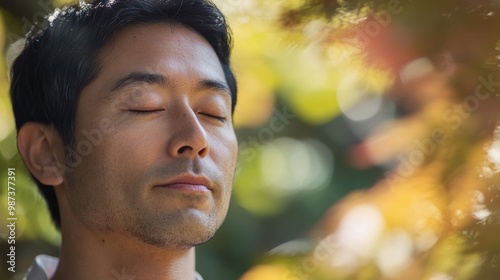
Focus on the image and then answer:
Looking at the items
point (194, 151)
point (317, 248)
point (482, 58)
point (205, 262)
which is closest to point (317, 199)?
point (317, 248)

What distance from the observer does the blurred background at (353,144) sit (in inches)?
49.6

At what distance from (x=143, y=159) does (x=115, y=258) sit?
15cm

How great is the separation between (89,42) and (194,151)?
22 centimetres

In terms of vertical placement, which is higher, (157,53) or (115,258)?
(157,53)

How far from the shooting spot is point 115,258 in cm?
104

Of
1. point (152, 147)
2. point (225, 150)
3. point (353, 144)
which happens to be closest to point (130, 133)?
point (152, 147)

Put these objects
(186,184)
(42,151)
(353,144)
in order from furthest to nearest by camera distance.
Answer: (353,144)
(42,151)
(186,184)

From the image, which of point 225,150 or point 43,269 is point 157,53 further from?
point 43,269

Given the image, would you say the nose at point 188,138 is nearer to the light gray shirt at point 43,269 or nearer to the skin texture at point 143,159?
the skin texture at point 143,159

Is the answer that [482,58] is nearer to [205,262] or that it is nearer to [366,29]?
[366,29]

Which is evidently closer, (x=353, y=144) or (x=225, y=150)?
(x=225, y=150)

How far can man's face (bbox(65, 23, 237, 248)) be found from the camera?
99 cm

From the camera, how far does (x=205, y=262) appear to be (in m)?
1.44

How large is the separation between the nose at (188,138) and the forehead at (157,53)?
0.07 m
